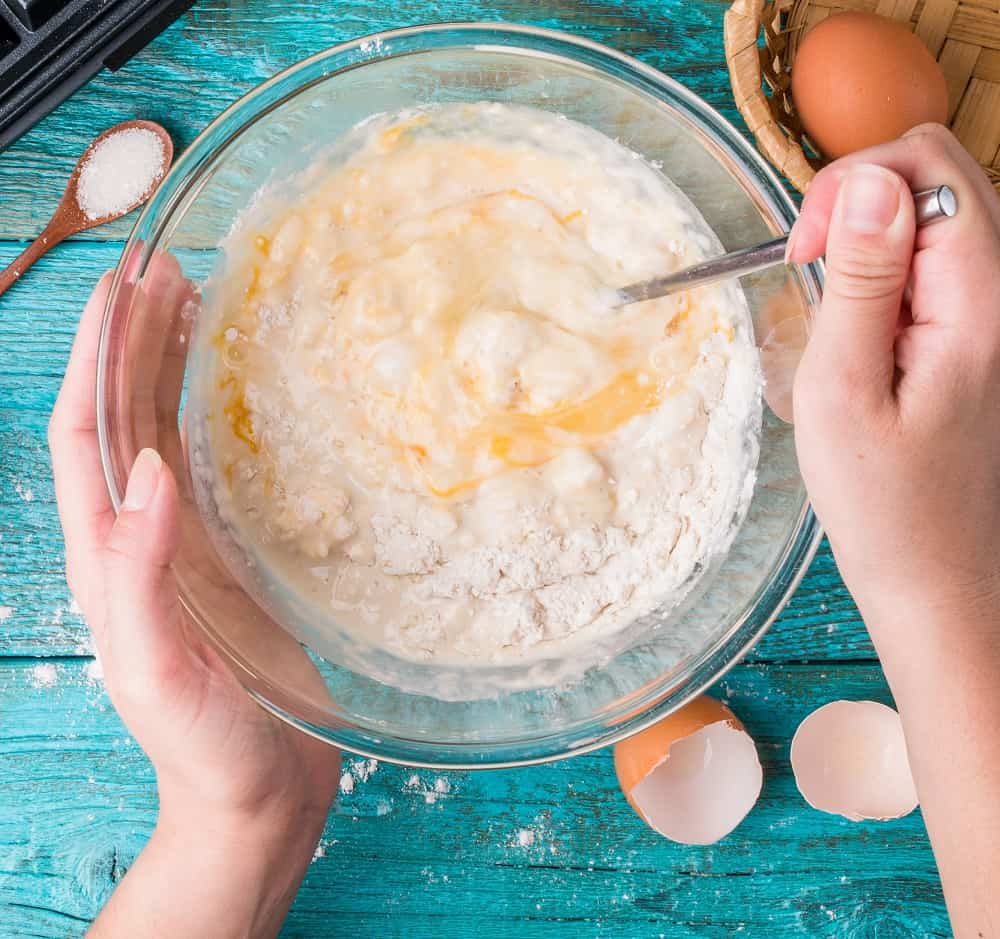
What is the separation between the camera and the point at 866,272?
0.85m

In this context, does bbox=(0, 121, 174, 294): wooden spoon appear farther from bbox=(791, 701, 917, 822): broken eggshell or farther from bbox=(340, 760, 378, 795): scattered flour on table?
bbox=(791, 701, 917, 822): broken eggshell

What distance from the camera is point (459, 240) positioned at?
1230 millimetres

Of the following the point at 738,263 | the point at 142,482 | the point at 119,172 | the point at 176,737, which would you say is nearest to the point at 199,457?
the point at 142,482

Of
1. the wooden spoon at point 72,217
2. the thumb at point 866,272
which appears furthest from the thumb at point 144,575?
the thumb at point 866,272

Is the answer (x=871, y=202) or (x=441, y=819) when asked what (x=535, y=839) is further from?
(x=871, y=202)

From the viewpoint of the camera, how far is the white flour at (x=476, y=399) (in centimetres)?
121

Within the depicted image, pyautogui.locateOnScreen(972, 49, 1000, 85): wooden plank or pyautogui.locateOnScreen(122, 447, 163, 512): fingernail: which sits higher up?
pyautogui.locateOnScreen(972, 49, 1000, 85): wooden plank

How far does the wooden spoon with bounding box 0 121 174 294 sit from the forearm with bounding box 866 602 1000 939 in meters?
1.22

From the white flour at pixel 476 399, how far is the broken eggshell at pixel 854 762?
1.21ft

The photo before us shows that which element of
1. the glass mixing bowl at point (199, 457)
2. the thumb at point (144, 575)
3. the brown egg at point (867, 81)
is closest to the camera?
the thumb at point (144, 575)

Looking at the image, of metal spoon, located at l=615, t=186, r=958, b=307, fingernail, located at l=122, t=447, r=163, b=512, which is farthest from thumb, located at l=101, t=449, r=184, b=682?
metal spoon, located at l=615, t=186, r=958, b=307

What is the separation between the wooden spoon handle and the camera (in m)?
1.35

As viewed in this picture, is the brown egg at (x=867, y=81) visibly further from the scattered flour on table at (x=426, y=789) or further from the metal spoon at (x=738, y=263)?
the scattered flour on table at (x=426, y=789)

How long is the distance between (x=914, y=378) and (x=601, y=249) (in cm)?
49
